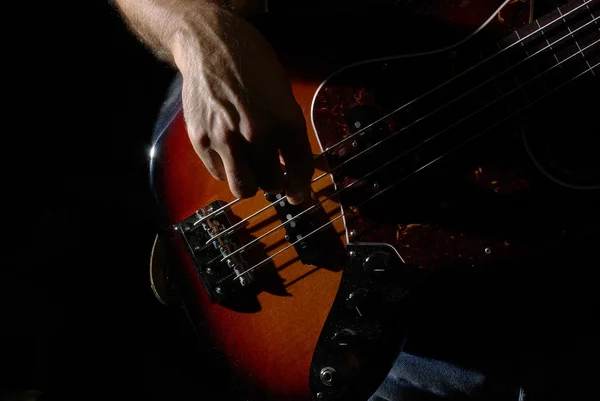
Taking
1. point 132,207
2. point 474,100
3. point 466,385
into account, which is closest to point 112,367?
point 132,207

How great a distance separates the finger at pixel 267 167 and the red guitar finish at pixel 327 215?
21 cm

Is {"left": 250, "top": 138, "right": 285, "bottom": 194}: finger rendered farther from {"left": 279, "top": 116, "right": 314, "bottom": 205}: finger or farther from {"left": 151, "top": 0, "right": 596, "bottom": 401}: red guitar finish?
{"left": 151, "top": 0, "right": 596, "bottom": 401}: red guitar finish

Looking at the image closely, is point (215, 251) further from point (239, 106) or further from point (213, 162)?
point (239, 106)

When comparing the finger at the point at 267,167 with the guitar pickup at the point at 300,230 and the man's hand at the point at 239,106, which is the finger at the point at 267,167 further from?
the guitar pickup at the point at 300,230

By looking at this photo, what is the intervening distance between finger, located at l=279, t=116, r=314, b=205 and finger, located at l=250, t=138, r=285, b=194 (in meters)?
0.02

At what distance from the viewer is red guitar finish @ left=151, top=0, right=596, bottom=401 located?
2.83 feet

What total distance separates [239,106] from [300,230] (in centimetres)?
35

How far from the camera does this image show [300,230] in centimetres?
90

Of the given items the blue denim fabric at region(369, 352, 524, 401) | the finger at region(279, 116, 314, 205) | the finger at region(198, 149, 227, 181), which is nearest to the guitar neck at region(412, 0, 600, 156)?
the finger at region(279, 116, 314, 205)

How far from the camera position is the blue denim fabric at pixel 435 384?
3.49ft

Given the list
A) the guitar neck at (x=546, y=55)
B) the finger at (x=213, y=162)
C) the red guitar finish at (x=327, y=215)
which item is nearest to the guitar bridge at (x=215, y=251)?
the red guitar finish at (x=327, y=215)

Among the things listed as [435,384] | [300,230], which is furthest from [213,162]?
[435,384]

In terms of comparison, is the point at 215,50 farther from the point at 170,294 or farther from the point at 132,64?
the point at 132,64

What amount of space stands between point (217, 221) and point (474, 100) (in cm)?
61
